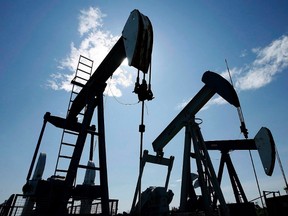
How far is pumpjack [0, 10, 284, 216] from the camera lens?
16.3 ft

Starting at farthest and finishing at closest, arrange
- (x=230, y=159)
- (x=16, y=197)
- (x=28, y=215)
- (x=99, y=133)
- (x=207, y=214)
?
(x=230, y=159) < (x=99, y=133) < (x=207, y=214) < (x=28, y=215) < (x=16, y=197)

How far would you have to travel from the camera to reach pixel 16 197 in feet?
17.6

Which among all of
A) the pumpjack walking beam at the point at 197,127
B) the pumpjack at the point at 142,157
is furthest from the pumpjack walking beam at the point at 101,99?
the pumpjack walking beam at the point at 197,127

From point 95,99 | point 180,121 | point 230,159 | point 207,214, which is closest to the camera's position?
point 207,214

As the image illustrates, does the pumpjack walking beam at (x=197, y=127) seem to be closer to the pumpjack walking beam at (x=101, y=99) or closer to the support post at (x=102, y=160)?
the support post at (x=102, y=160)

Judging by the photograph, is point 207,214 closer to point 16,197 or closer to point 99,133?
point 99,133

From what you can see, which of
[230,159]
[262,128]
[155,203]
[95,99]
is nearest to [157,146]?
[155,203]

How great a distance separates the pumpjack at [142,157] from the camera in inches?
196

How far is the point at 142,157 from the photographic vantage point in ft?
20.8

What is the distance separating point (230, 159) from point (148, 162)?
643 centimetres

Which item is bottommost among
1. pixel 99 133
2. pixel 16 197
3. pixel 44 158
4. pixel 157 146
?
pixel 16 197

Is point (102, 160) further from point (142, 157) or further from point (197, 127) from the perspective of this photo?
point (197, 127)

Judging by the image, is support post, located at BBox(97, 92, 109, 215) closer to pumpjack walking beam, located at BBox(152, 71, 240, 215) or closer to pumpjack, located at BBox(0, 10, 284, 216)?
pumpjack, located at BBox(0, 10, 284, 216)

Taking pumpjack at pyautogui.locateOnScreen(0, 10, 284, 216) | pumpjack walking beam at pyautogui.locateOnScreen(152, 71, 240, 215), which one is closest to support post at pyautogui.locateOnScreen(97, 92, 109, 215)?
pumpjack at pyautogui.locateOnScreen(0, 10, 284, 216)
